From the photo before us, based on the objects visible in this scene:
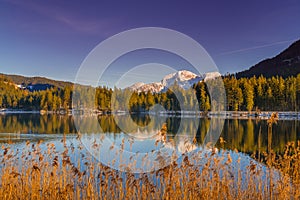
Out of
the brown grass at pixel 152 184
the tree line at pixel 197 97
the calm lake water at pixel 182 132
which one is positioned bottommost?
the calm lake water at pixel 182 132

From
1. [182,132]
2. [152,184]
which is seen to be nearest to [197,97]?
[182,132]

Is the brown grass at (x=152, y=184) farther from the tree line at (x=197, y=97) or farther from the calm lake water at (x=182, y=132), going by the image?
the tree line at (x=197, y=97)

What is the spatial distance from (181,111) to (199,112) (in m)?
11.2

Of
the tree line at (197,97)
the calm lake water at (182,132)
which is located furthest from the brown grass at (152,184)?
the tree line at (197,97)

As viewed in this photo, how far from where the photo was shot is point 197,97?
81438mm

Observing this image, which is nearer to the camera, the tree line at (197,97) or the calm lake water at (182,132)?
the calm lake water at (182,132)

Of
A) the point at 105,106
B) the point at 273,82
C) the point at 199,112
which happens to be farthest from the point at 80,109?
the point at 273,82

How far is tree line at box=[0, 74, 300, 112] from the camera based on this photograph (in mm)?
76250

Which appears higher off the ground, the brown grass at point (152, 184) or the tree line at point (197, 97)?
the tree line at point (197, 97)

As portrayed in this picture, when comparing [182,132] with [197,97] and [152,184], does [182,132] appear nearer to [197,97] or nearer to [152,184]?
[152,184]

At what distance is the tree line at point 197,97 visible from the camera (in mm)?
76250

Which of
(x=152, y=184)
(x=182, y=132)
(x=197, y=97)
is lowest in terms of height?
(x=182, y=132)

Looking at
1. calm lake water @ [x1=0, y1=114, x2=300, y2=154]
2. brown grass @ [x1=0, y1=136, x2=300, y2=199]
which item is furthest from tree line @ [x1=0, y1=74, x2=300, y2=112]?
brown grass @ [x1=0, y1=136, x2=300, y2=199]

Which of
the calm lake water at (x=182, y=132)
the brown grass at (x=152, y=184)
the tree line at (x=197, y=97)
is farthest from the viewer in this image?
the tree line at (x=197, y=97)
